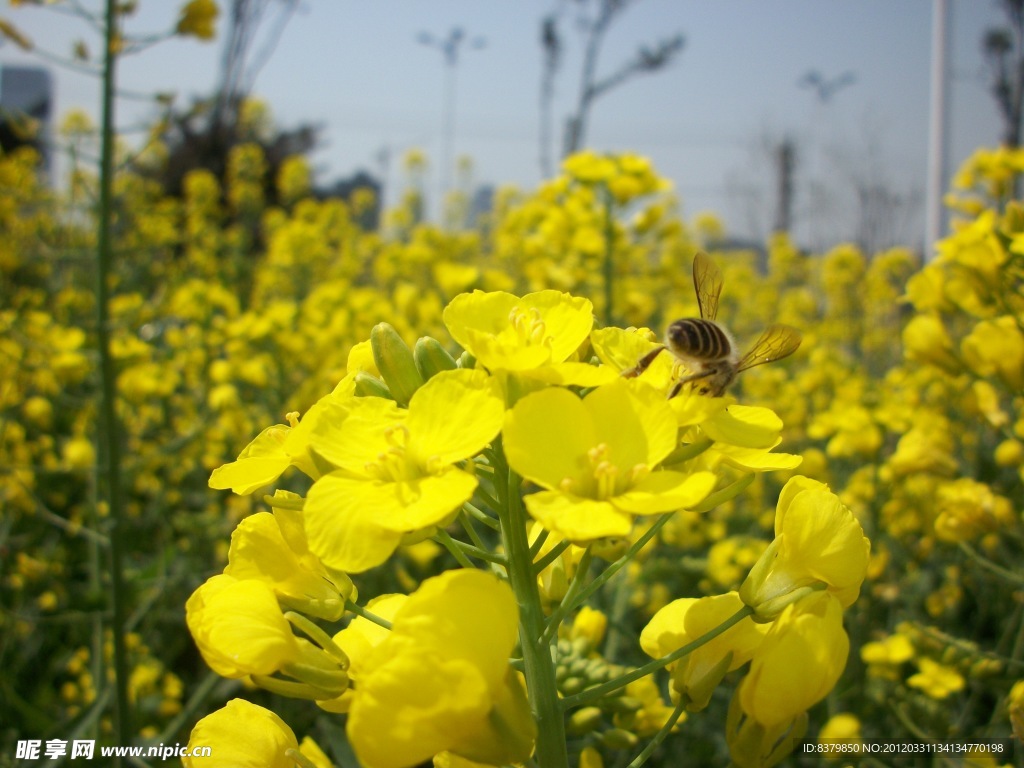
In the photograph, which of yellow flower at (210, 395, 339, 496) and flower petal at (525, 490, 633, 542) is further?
yellow flower at (210, 395, 339, 496)

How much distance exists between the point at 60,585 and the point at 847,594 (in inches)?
127

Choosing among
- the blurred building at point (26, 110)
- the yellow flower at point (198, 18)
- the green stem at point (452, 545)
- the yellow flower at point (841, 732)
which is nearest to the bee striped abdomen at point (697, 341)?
the green stem at point (452, 545)

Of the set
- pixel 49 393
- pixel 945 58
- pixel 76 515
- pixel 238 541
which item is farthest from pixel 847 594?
pixel 945 58

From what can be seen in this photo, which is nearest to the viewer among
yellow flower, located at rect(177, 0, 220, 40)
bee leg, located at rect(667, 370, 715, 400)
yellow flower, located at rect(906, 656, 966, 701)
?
bee leg, located at rect(667, 370, 715, 400)

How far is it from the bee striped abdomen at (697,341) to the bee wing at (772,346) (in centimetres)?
4

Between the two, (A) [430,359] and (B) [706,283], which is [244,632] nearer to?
(A) [430,359]

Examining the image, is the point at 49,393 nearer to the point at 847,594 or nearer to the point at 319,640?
the point at 319,640

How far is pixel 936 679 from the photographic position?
228 cm

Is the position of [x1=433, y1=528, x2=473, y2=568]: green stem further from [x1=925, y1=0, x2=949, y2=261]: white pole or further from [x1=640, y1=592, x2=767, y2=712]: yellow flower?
[x1=925, y1=0, x2=949, y2=261]: white pole

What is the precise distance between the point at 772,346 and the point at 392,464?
65cm

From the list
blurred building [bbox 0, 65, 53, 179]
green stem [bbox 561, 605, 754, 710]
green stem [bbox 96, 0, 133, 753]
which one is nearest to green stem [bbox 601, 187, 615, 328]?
green stem [bbox 96, 0, 133, 753]

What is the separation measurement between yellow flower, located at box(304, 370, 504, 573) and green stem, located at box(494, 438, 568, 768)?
0.26 ft

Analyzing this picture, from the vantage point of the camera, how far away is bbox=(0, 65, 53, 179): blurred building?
241 cm

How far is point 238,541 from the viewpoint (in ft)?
2.89
